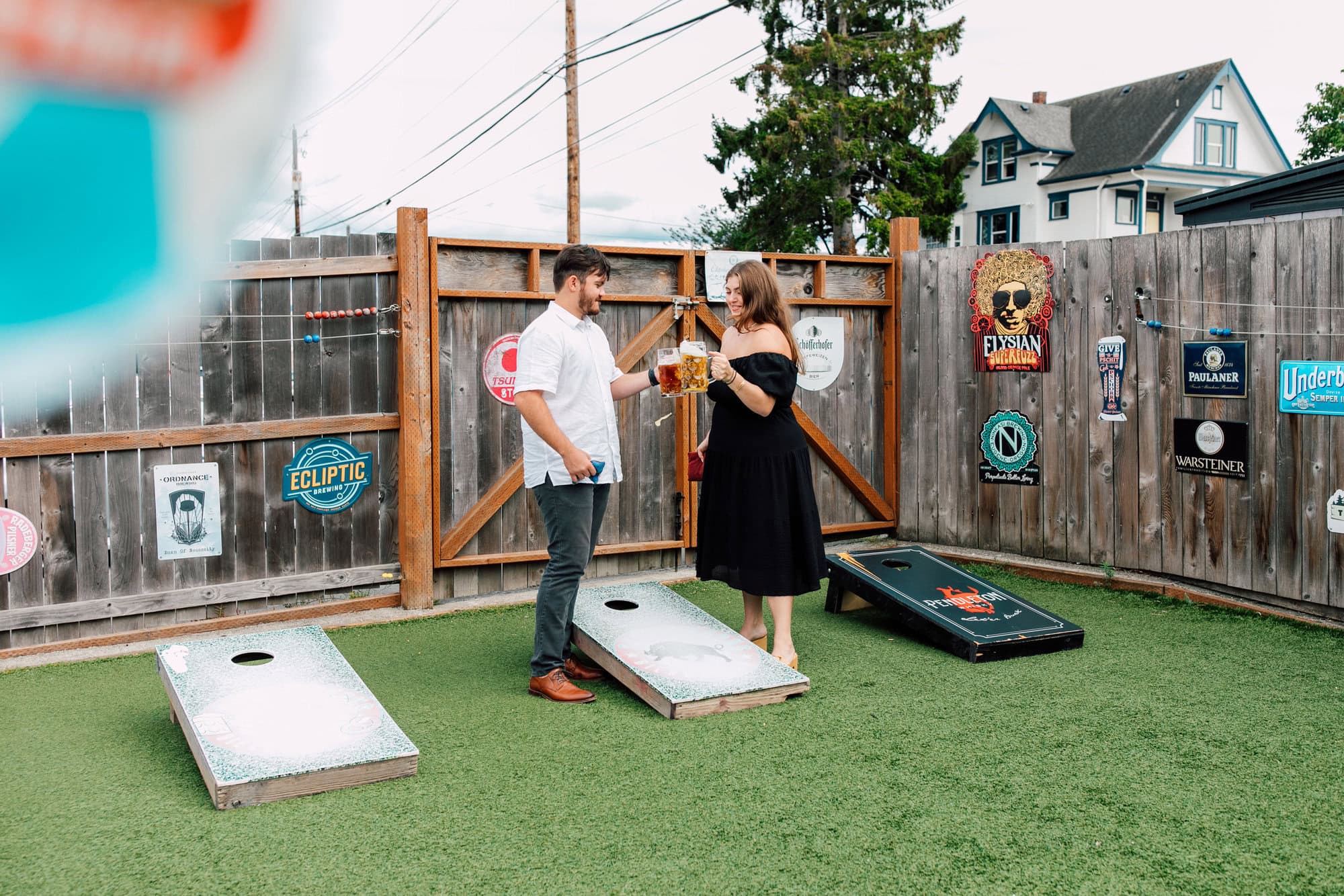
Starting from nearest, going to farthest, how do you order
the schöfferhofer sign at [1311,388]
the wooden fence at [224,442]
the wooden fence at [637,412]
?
the wooden fence at [224,442], the schöfferhofer sign at [1311,388], the wooden fence at [637,412]

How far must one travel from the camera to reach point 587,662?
513 cm

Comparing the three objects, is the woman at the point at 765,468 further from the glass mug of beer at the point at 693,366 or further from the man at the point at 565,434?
the man at the point at 565,434

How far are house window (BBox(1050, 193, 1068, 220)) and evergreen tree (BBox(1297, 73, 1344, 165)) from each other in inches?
384

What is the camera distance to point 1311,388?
5.62m

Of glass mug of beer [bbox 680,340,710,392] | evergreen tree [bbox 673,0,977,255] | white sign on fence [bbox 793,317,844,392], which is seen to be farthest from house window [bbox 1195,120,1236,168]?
glass mug of beer [bbox 680,340,710,392]

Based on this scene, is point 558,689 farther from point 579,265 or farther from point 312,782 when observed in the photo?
point 579,265

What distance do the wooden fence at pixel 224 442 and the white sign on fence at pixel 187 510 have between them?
0.04 metres

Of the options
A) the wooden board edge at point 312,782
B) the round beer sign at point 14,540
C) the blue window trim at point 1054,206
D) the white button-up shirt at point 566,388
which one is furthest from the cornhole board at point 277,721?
the blue window trim at point 1054,206

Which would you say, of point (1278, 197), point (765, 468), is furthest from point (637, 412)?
point (1278, 197)

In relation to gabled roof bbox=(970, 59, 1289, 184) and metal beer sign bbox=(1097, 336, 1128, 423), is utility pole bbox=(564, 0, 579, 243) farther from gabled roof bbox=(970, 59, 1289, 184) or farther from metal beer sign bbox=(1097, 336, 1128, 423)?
gabled roof bbox=(970, 59, 1289, 184)

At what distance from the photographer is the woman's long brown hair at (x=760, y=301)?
489 centimetres

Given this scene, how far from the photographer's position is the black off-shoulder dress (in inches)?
195

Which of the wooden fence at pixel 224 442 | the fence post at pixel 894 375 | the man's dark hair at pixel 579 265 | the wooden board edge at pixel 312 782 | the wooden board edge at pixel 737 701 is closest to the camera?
the wooden board edge at pixel 312 782

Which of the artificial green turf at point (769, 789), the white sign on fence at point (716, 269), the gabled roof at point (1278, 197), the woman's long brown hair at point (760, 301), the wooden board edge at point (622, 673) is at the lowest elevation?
the artificial green turf at point (769, 789)
